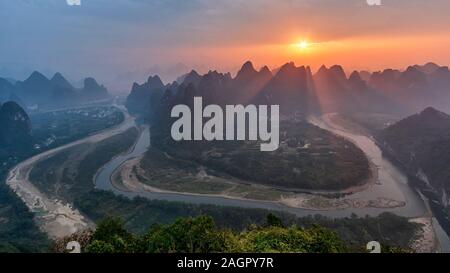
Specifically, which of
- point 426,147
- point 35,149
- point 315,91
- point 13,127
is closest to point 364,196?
point 426,147

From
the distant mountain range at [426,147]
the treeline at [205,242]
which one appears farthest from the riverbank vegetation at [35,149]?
the distant mountain range at [426,147]

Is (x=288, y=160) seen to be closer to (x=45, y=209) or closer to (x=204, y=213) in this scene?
(x=204, y=213)

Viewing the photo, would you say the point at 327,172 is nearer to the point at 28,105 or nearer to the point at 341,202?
the point at 341,202

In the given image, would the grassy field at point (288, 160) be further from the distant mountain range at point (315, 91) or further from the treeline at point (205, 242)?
the treeline at point (205, 242)

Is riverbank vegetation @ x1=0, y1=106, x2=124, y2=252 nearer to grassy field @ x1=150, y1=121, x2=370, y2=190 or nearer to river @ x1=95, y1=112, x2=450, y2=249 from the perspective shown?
river @ x1=95, y1=112, x2=450, y2=249

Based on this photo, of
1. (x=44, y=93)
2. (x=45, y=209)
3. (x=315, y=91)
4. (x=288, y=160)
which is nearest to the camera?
(x=45, y=209)

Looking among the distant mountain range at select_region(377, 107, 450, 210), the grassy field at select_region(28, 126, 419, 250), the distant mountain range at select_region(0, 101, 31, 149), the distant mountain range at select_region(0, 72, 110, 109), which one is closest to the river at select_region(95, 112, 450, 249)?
the distant mountain range at select_region(377, 107, 450, 210)
